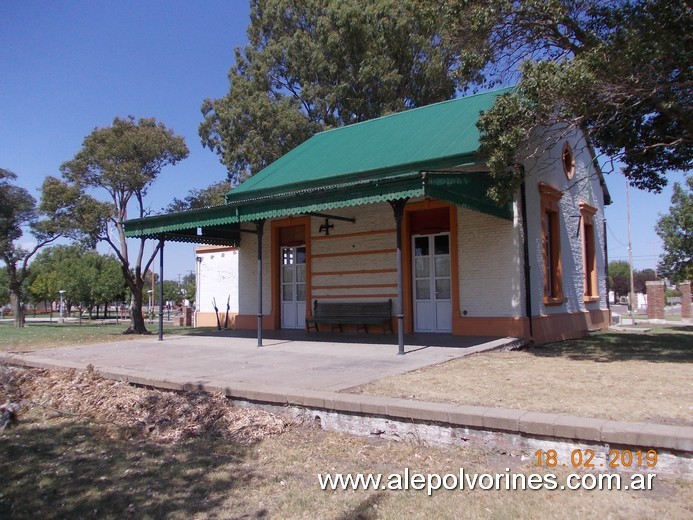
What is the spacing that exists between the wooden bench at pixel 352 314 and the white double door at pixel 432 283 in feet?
2.88

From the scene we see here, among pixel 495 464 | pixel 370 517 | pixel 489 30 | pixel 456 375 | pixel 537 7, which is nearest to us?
pixel 370 517

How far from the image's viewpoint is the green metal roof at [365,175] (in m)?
10.2

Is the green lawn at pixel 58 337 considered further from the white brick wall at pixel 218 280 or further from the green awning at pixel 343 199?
the green awning at pixel 343 199

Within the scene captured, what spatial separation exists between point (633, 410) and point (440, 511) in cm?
262

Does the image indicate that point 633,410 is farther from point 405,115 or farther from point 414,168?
point 405,115

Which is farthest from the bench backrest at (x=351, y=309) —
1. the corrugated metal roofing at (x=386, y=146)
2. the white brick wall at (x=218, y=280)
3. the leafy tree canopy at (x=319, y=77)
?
the leafy tree canopy at (x=319, y=77)

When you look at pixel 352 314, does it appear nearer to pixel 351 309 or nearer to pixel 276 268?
pixel 351 309

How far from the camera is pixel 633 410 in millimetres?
5477

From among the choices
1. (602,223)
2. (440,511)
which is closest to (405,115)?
(602,223)

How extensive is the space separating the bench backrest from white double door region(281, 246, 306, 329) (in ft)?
3.81

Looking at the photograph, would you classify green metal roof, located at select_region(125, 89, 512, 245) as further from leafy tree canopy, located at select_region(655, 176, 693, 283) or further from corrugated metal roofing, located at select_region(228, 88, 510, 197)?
leafy tree canopy, located at select_region(655, 176, 693, 283)

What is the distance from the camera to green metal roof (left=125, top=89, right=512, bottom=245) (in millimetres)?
10250

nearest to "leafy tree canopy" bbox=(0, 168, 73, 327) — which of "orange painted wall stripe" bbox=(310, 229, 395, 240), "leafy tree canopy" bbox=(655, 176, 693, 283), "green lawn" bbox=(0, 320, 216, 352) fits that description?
"green lawn" bbox=(0, 320, 216, 352)

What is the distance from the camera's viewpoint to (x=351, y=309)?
51.0 ft
